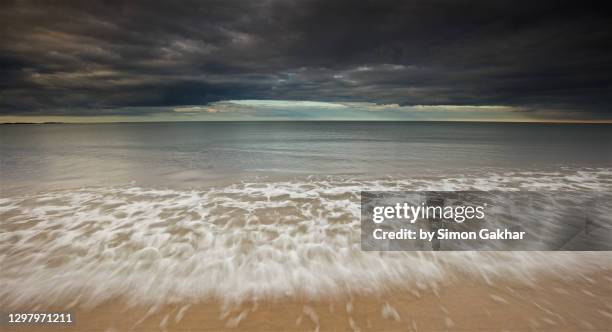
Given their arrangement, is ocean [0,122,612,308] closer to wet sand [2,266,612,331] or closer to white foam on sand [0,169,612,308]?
white foam on sand [0,169,612,308]

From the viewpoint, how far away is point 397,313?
433cm

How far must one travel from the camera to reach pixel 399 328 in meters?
4.02

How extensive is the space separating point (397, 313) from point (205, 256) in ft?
13.9

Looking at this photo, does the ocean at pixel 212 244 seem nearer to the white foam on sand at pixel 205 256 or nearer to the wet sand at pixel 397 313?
the white foam on sand at pixel 205 256

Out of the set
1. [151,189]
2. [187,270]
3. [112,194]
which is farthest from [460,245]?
[112,194]

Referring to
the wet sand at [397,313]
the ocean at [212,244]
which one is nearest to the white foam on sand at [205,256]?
the ocean at [212,244]

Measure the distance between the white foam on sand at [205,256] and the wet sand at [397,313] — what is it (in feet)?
0.93

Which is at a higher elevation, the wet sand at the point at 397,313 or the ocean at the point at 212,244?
the ocean at the point at 212,244

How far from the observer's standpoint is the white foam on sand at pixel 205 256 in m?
4.96

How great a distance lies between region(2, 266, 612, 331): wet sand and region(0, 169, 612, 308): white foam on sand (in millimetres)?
283

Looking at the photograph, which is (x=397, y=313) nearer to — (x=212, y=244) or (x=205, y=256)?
(x=205, y=256)

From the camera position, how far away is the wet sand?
406 cm

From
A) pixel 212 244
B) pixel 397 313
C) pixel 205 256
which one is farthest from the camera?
pixel 212 244

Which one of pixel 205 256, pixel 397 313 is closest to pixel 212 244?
pixel 205 256
